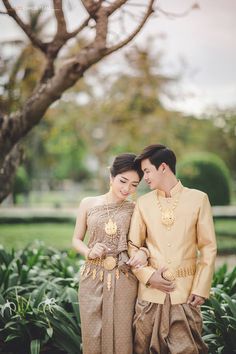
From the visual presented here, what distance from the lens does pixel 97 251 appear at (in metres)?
2.93

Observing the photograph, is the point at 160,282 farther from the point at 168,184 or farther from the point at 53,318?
the point at 53,318

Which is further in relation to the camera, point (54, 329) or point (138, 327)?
point (54, 329)

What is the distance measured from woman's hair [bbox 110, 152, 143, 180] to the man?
0.07 meters

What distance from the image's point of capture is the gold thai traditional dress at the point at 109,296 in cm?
294

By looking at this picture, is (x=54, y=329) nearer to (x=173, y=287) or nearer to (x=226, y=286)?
(x=173, y=287)

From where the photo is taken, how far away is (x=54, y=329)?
3527mm

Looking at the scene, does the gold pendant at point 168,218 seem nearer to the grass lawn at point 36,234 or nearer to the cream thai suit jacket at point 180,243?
the cream thai suit jacket at point 180,243

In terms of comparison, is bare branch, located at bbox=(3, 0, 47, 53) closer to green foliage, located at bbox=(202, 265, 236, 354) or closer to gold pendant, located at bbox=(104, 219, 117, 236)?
gold pendant, located at bbox=(104, 219, 117, 236)

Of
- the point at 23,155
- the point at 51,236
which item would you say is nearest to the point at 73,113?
the point at 51,236

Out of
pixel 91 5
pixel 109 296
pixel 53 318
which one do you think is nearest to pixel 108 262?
pixel 109 296

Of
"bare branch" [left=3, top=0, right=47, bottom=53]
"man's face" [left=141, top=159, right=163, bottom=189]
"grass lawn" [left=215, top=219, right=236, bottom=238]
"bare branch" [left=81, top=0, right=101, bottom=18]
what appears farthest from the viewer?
"grass lawn" [left=215, top=219, right=236, bottom=238]

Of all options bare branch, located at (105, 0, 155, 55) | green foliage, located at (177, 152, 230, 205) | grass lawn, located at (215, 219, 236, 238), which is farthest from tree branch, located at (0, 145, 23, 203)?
green foliage, located at (177, 152, 230, 205)

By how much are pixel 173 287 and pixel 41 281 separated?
1996 millimetres

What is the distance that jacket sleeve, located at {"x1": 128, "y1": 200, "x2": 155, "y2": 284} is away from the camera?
114 inches
